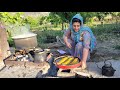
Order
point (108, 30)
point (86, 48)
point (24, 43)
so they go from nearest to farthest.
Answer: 1. point (86, 48)
2. point (24, 43)
3. point (108, 30)

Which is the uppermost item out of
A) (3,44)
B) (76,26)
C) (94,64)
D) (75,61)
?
(76,26)

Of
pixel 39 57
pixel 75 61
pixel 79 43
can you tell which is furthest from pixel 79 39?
pixel 39 57

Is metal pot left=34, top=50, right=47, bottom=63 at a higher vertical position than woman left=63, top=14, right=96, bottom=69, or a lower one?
lower

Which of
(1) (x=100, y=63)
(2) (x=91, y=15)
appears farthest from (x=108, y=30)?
(1) (x=100, y=63)

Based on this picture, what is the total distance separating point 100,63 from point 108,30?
3.31ft

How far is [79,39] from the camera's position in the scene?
447 cm

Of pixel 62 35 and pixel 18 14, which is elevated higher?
pixel 18 14

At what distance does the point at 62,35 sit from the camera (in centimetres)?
507

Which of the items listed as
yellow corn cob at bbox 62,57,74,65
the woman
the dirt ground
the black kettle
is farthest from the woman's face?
the black kettle

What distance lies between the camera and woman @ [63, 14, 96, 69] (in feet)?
14.2

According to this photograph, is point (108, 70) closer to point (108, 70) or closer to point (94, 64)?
point (108, 70)

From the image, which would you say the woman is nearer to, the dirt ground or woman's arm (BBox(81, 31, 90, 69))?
woman's arm (BBox(81, 31, 90, 69))
